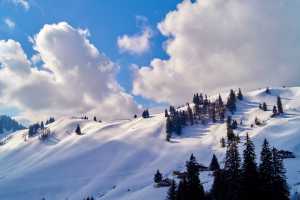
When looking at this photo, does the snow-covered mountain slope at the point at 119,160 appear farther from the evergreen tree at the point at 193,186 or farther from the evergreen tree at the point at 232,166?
the evergreen tree at the point at 193,186

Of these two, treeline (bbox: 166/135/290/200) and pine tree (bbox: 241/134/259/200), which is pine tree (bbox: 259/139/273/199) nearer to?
treeline (bbox: 166/135/290/200)

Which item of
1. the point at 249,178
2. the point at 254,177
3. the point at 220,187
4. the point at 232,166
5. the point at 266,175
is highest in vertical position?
the point at 232,166

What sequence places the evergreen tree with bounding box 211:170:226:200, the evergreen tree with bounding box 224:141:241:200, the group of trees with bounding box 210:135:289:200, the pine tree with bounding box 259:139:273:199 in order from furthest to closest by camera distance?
the evergreen tree with bounding box 211:170:226:200 → the evergreen tree with bounding box 224:141:241:200 → the group of trees with bounding box 210:135:289:200 → the pine tree with bounding box 259:139:273:199

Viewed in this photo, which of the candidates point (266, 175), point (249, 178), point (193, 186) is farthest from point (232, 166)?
point (249, 178)

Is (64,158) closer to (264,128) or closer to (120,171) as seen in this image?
(120,171)

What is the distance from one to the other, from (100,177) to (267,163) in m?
105

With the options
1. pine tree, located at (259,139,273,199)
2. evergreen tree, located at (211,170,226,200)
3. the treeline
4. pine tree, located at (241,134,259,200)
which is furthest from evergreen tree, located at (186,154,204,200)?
pine tree, located at (259,139,273,199)

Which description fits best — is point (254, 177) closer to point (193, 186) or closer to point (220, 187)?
point (193, 186)

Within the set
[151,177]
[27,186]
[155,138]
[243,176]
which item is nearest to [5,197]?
[27,186]

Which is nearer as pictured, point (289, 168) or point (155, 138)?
point (289, 168)

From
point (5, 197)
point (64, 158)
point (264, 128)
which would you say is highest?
point (264, 128)

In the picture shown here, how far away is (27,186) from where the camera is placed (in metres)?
142

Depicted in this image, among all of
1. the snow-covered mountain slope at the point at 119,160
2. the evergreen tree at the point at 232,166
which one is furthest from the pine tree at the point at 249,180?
the snow-covered mountain slope at the point at 119,160

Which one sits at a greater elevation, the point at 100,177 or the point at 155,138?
the point at 155,138
